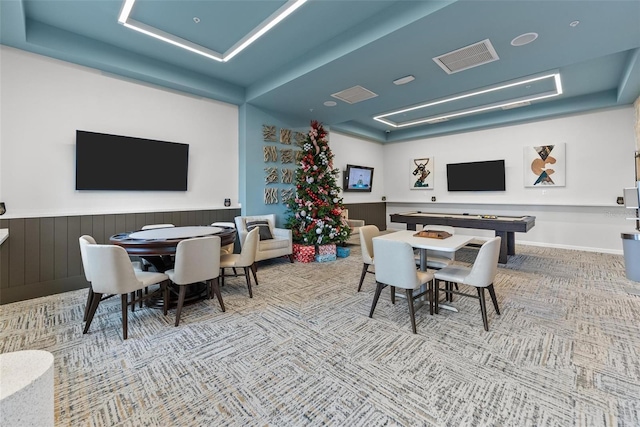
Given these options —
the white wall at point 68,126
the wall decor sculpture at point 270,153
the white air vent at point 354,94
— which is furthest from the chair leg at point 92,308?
the white air vent at point 354,94

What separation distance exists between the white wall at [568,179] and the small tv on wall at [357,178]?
79.6 inches

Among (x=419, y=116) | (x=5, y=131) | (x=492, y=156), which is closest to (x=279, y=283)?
(x=5, y=131)

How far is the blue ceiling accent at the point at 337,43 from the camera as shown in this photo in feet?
9.36

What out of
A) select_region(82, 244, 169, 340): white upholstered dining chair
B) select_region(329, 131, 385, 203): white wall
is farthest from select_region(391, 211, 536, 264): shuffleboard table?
select_region(82, 244, 169, 340): white upholstered dining chair

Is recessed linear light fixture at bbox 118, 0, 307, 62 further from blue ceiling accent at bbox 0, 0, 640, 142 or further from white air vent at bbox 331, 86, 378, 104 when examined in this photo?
white air vent at bbox 331, 86, 378, 104

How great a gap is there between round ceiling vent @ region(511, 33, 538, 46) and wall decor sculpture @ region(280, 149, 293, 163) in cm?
406

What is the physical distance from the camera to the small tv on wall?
7750mm

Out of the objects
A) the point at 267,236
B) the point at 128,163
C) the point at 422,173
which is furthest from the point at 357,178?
the point at 128,163

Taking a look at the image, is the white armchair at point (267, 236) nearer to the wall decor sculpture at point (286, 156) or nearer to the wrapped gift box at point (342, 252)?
the wrapped gift box at point (342, 252)

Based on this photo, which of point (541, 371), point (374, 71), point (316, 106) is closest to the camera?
point (541, 371)

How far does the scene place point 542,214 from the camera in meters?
6.52

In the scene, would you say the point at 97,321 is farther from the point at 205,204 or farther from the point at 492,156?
the point at 492,156

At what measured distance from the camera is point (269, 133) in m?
5.64

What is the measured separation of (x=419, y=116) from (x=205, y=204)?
17.8 feet
